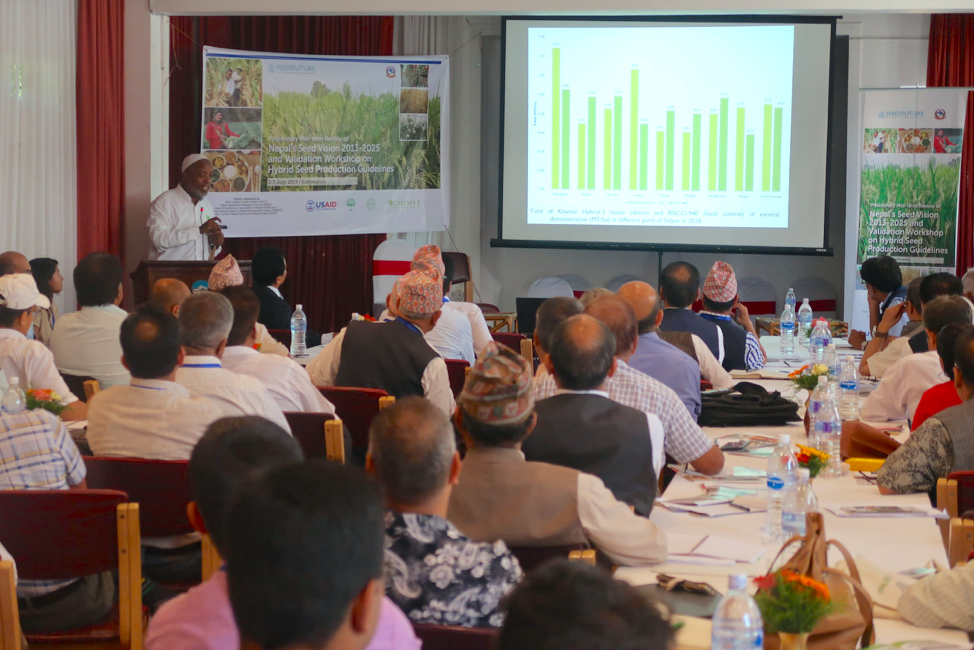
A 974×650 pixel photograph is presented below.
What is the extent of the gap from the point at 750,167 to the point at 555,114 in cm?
176

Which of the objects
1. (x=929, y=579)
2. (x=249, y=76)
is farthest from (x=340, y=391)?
(x=249, y=76)

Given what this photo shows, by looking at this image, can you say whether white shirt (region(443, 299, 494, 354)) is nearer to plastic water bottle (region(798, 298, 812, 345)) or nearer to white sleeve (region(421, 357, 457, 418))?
white sleeve (region(421, 357, 457, 418))

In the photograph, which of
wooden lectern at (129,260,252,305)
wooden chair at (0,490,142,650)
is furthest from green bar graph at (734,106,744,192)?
wooden chair at (0,490,142,650)

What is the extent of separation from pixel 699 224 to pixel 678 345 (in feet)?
15.6

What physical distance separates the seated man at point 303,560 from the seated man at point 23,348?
317 centimetres

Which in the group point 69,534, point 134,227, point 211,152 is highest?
point 211,152

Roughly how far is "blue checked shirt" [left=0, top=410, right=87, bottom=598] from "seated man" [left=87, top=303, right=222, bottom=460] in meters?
0.28

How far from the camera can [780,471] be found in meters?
2.79

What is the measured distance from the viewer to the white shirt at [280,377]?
3.80 metres

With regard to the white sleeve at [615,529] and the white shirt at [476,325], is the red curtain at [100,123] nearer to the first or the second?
the white shirt at [476,325]

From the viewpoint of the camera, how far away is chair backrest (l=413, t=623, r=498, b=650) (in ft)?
5.56

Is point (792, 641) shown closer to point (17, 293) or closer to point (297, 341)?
point (17, 293)

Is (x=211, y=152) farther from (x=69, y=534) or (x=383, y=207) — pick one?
(x=69, y=534)

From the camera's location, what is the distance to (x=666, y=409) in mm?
3115
